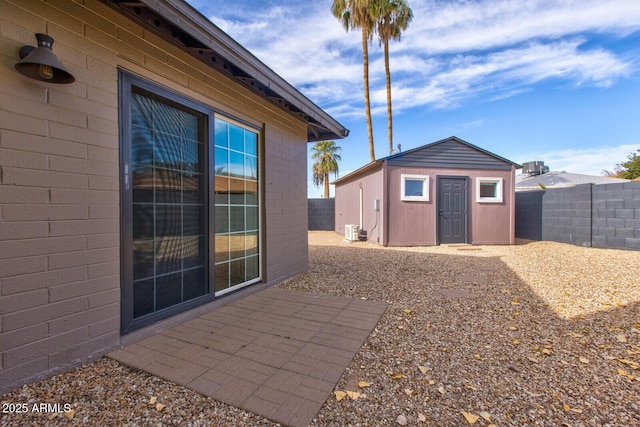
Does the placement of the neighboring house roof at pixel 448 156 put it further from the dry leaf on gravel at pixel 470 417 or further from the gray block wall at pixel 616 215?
the dry leaf on gravel at pixel 470 417

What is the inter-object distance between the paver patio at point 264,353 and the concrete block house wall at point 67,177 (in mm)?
421

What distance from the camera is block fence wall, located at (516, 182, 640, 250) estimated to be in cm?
678

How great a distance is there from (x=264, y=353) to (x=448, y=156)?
8293 millimetres

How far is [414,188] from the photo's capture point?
877 cm

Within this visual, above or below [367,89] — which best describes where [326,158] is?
below

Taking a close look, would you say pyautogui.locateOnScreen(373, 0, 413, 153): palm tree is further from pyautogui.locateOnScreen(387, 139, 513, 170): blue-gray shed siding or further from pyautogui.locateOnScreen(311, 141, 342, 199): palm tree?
pyautogui.locateOnScreen(311, 141, 342, 199): palm tree

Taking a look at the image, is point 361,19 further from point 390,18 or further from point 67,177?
point 67,177

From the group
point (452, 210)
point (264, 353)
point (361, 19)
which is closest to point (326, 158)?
point (361, 19)

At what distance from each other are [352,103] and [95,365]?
1567 centimetres

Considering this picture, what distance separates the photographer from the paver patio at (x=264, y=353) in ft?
5.57

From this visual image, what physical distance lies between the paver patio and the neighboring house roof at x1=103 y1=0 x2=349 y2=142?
2.54 m

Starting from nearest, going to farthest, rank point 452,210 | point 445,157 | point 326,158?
1. point 445,157
2. point 452,210
3. point 326,158

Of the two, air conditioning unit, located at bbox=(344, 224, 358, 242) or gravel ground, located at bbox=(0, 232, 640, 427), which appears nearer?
gravel ground, located at bbox=(0, 232, 640, 427)

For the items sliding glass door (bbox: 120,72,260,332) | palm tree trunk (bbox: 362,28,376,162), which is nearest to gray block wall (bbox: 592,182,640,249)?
palm tree trunk (bbox: 362,28,376,162)
